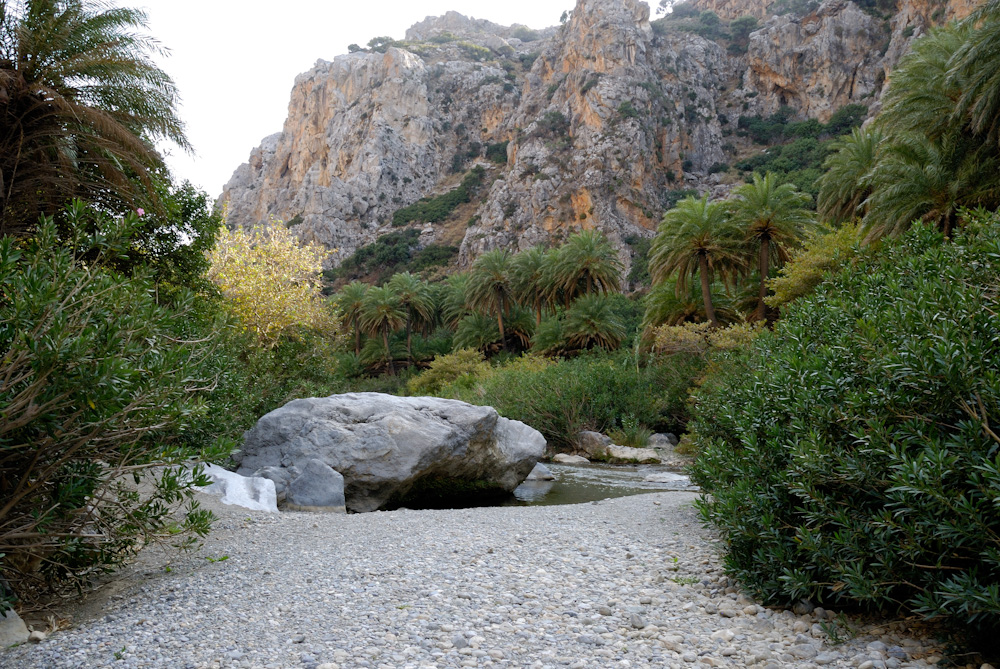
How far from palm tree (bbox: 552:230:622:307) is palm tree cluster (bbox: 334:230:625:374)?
5cm

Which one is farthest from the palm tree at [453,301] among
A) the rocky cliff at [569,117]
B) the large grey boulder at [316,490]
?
the large grey boulder at [316,490]

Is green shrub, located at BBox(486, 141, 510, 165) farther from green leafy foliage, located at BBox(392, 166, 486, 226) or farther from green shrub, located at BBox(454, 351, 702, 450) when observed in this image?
green shrub, located at BBox(454, 351, 702, 450)

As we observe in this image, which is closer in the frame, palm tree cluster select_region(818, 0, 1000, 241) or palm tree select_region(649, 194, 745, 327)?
palm tree cluster select_region(818, 0, 1000, 241)

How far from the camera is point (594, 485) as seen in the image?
1266 cm

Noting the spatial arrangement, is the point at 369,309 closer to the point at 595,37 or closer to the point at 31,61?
the point at 31,61

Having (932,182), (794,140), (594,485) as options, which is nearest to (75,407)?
(594,485)

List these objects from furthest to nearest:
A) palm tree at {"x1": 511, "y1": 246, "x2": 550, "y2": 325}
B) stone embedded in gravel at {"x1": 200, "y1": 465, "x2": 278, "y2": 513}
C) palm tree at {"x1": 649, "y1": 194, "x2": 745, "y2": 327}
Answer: palm tree at {"x1": 511, "y1": 246, "x2": 550, "y2": 325} → palm tree at {"x1": 649, "y1": 194, "x2": 745, "y2": 327} → stone embedded in gravel at {"x1": 200, "y1": 465, "x2": 278, "y2": 513}

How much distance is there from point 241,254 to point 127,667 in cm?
1478

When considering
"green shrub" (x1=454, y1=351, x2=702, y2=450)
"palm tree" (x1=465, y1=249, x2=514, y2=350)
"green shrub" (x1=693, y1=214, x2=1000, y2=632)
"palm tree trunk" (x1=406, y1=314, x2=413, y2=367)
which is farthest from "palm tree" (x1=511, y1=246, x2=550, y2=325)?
"green shrub" (x1=693, y1=214, x2=1000, y2=632)

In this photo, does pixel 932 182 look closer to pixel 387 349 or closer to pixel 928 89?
pixel 928 89

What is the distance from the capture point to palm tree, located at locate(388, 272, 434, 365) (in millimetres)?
38031

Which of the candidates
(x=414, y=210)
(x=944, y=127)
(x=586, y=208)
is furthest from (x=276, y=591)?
(x=414, y=210)

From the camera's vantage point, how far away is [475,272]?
3488cm

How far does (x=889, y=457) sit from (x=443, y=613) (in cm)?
281
